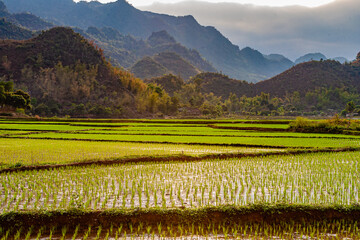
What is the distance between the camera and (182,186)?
8141 millimetres

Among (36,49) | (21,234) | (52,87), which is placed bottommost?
(21,234)

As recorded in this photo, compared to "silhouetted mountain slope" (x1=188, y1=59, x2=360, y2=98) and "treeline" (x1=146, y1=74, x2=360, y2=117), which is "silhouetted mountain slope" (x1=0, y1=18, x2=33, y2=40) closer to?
"treeline" (x1=146, y1=74, x2=360, y2=117)

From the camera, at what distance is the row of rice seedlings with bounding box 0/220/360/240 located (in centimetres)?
533

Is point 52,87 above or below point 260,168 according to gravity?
above

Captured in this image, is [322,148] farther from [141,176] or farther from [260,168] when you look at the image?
[141,176]

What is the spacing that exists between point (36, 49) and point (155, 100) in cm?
4089

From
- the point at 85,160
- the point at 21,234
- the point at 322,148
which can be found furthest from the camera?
the point at 322,148

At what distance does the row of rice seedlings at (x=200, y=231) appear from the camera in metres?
5.33

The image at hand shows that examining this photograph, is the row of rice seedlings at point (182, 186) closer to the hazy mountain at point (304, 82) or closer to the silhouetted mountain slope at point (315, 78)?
the hazy mountain at point (304, 82)

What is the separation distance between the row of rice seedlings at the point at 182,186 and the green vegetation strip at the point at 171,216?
12.8 inches

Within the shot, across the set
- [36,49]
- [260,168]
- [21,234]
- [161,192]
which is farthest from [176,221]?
[36,49]

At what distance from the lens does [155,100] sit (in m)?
75.6

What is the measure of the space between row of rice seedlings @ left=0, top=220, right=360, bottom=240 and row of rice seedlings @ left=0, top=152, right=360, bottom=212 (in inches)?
24.4

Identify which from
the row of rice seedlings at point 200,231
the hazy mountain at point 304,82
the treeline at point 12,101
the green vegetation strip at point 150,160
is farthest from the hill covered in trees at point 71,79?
the row of rice seedlings at point 200,231
